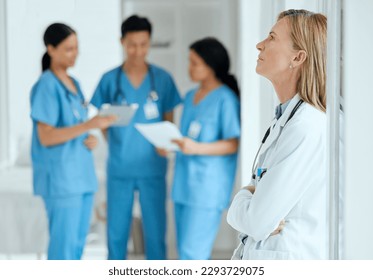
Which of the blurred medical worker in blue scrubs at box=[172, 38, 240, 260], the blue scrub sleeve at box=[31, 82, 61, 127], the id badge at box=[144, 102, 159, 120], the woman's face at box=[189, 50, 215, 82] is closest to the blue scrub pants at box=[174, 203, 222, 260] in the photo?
the blurred medical worker in blue scrubs at box=[172, 38, 240, 260]

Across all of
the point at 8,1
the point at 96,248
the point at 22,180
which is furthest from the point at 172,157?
the point at 8,1

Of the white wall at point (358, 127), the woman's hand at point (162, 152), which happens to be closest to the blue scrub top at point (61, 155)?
the woman's hand at point (162, 152)

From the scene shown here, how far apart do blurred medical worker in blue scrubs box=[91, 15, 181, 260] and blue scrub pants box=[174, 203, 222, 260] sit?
13 centimetres

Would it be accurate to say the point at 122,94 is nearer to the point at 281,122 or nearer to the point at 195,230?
the point at 195,230

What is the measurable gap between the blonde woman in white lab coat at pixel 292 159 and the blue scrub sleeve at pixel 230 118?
3.43 ft

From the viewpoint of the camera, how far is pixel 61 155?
2.02m

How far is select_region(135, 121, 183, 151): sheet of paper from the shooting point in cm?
219

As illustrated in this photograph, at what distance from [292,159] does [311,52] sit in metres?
0.20

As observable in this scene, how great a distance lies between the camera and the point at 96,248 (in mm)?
2867

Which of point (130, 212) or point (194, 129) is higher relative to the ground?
point (194, 129)

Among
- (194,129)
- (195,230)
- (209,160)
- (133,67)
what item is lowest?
(195,230)

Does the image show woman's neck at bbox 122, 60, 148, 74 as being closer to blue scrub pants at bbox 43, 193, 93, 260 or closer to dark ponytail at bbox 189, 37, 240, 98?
dark ponytail at bbox 189, 37, 240, 98

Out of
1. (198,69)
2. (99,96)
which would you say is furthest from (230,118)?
(99,96)
